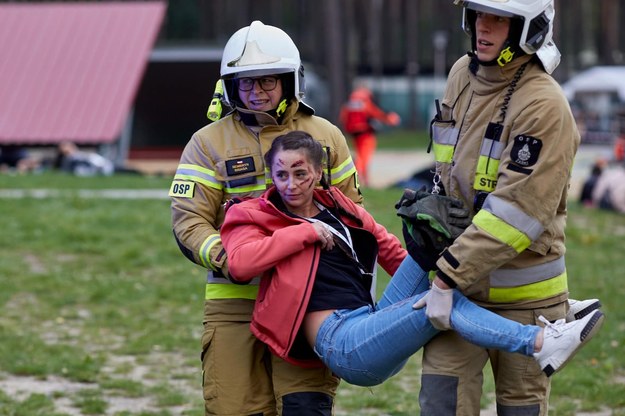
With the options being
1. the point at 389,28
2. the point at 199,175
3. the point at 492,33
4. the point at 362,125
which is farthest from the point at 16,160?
the point at 389,28

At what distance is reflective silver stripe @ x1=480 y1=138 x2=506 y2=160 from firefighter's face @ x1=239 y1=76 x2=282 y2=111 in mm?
982

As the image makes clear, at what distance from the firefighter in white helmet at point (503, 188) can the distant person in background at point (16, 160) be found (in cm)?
1668

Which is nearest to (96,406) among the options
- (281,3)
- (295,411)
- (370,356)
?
(295,411)

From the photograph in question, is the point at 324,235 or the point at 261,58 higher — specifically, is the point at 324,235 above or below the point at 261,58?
below

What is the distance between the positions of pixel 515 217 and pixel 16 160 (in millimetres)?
18569

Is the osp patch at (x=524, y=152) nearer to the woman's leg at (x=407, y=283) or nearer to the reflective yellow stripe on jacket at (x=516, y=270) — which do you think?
the reflective yellow stripe on jacket at (x=516, y=270)

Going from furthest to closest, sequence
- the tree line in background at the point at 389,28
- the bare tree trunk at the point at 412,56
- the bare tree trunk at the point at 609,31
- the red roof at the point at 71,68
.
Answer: the bare tree trunk at the point at 609,31, the tree line in background at the point at 389,28, the bare tree trunk at the point at 412,56, the red roof at the point at 71,68

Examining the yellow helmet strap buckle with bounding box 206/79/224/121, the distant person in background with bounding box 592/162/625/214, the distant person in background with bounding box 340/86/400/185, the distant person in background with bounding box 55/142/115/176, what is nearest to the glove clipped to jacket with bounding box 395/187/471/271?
the yellow helmet strap buckle with bounding box 206/79/224/121

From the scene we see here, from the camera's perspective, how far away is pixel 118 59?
75.7ft

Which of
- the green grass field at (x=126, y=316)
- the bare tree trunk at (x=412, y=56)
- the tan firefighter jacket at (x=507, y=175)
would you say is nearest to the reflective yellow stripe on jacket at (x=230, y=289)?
the tan firefighter jacket at (x=507, y=175)

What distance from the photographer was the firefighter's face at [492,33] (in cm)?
402

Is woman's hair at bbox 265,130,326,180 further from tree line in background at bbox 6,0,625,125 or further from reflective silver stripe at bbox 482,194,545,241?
tree line in background at bbox 6,0,625,125

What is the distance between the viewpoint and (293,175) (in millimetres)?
4344

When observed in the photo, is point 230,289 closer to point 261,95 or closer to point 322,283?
point 322,283
